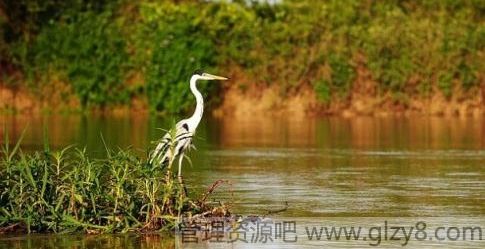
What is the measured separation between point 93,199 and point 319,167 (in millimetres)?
8184

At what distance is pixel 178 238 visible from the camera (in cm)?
1177

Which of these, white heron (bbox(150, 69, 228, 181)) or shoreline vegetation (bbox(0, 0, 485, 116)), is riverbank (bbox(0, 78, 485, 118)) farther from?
white heron (bbox(150, 69, 228, 181))

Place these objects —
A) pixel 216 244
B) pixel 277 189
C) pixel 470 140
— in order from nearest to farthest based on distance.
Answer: pixel 216 244 → pixel 277 189 → pixel 470 140

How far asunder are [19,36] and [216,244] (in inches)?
1179

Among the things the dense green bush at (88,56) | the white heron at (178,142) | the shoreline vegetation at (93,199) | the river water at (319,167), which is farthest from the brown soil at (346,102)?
the shoreline vegetation at (93,199)

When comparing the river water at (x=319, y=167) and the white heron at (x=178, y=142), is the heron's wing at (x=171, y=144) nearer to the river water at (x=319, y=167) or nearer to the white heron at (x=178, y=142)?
the white heron at (x=178, y=142)

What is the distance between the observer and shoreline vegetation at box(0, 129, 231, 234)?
12148 mm

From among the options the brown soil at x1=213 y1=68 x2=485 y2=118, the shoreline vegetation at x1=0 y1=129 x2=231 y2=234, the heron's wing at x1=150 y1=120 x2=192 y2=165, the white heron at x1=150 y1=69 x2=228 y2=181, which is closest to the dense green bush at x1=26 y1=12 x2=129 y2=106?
the brown soil at x1=213 y1=68 x2=485 y2=118

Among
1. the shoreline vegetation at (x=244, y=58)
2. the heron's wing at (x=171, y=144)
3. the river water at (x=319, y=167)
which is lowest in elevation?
the river water at (x=319, y=167)

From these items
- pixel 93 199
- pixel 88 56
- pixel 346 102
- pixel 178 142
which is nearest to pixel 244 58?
pixel 346 102

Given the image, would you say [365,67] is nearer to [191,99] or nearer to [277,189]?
[191,99]

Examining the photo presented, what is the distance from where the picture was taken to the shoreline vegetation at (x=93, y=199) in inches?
478

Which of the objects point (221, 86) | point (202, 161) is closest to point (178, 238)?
point (202, 161)

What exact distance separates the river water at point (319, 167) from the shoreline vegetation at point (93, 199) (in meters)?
0.25
